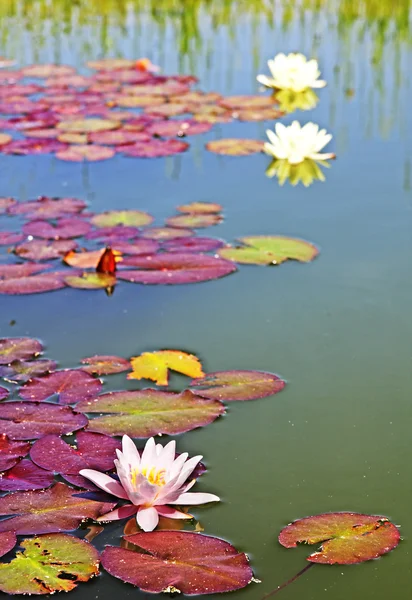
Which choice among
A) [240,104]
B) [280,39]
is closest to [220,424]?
[240,104]

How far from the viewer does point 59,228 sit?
2713mm

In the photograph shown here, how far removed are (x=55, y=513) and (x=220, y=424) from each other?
1.30 ft

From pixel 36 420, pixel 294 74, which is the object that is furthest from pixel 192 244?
pixel 294 74

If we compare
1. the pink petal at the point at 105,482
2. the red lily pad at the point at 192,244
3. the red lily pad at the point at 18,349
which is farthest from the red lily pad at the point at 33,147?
the pink petal at the point at 105,482

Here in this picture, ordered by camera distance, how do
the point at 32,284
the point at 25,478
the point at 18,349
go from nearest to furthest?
the point at 25,478
the point at 18,349
the point at 32,284

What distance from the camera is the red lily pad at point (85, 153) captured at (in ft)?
11.0

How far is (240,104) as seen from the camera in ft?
13.3

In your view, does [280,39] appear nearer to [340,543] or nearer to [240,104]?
[240,104]

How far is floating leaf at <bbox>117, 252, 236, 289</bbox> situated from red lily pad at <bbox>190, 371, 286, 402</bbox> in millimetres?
522

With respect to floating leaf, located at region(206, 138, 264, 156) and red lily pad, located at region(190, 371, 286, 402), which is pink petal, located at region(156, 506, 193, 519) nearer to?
red lily pad, located at region(190, 371, 286, 402)

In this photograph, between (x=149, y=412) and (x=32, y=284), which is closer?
(x=149, y=412)

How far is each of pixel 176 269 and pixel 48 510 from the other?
106 centimetres

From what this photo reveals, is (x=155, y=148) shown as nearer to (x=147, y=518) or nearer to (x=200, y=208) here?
(x=200, y=208)

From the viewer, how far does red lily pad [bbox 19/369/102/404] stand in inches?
71.1
